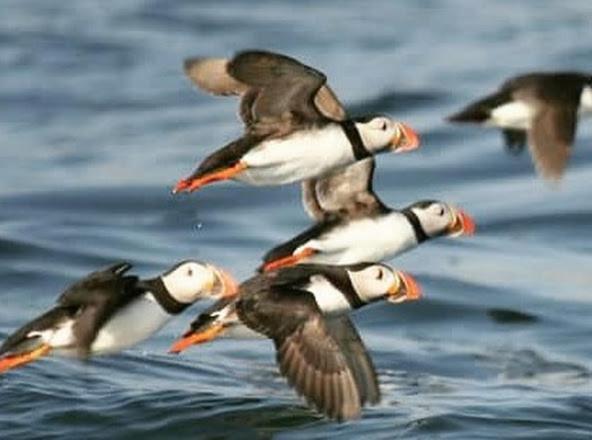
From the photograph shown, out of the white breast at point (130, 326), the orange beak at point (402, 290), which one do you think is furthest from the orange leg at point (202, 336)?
the orange beak at point (402, 290)

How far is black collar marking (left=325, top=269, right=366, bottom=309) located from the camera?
12.2 m

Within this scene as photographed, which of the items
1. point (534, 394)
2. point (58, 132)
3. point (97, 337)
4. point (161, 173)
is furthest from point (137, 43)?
point (97, 337)

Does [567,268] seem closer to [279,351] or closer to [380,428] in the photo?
[380,428]

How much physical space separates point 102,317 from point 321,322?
119 cm

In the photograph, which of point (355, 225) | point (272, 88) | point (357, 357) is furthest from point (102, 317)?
point (355, 225)

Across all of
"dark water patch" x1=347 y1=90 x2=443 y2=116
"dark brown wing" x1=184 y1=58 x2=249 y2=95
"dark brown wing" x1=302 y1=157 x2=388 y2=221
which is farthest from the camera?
"dark water patch" x1=347 y1=90 x2=443 y2=116

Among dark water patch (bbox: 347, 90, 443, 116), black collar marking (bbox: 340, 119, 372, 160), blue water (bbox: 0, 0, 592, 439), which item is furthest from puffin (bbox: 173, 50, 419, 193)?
dark water patch (bbox: 347, 90, 443, 116)

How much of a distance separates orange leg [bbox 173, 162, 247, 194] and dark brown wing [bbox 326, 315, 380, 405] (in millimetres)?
816

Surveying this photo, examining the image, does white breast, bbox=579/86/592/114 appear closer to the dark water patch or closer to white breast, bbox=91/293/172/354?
white breast, bbox=91/293/172/354

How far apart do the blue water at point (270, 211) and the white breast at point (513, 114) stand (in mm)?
1578

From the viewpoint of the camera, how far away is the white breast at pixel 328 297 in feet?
39.7

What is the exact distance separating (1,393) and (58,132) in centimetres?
957

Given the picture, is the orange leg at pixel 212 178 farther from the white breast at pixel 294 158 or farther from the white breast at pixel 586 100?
the white breast at pixel 586 100

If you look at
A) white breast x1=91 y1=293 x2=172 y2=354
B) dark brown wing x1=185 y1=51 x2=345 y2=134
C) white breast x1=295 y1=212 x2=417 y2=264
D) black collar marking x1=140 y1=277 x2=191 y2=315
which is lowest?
white breast x1=91 y1=293 x2=172 y2=354
